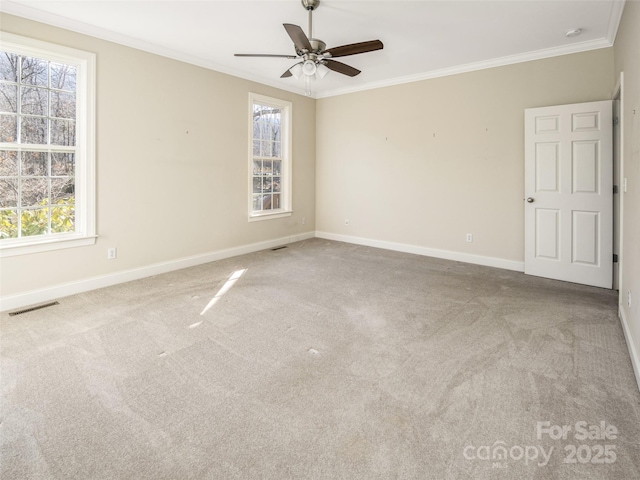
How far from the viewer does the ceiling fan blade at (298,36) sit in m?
2.77

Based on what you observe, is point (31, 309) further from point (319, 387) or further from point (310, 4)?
point (310, 4)

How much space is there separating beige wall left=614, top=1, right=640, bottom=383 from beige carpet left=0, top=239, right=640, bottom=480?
0.30m

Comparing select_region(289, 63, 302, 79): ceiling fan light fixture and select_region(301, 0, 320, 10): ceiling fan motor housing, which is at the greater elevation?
select_region(301, 0, 320, 10): ceiling fan motor housing

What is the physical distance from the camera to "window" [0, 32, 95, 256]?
10.8ft

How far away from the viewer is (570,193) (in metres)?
4.14

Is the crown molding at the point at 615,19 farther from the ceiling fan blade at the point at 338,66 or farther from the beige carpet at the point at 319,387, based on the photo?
the beige carpet at the point at 319,387

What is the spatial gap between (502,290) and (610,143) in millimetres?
2027

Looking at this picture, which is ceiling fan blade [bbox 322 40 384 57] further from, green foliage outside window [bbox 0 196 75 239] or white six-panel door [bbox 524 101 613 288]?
green foliage outside window [bbox 0 196 75 239]

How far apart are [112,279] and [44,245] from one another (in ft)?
2.50

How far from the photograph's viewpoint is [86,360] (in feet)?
7.89

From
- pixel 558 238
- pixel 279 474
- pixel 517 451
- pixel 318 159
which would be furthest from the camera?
pixel 318 159

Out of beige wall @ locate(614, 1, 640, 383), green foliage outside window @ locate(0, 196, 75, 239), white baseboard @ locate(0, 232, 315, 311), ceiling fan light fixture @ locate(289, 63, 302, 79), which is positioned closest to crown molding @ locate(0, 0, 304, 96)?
green foliage outside window @ locate(0, 196, 75, 239)

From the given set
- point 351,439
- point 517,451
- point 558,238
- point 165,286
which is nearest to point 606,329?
point 558,238

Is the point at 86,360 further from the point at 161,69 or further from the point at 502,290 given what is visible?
the point at 502,290
